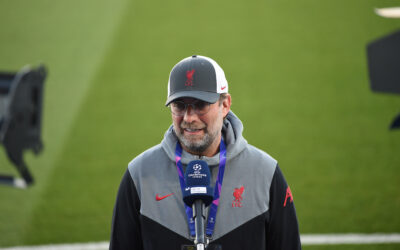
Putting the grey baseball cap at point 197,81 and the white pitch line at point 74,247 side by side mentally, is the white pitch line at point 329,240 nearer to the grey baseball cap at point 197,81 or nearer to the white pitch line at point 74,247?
the white pitch line at point 74,247

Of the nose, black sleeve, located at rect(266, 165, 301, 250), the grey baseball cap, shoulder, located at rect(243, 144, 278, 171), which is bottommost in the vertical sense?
black sleeve, located at rect(266, 165, 301, 250)

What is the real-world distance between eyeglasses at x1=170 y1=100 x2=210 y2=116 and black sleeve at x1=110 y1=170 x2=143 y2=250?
14.0 inches

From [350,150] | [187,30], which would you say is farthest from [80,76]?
[350,150]

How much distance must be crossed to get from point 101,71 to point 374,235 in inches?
228

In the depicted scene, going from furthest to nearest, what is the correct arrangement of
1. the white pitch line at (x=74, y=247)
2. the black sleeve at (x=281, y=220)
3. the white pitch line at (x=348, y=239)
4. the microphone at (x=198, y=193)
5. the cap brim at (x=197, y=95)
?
1. the white pitch line at (x=74, y=247)
2. the white pitch line at (x=348, y=239)
3. the black sleeve at (x=281, y=220)
4. the cap brim at (x=197, y=95)
5. the microphone at (x=198, y=193)

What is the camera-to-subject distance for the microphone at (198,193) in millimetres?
2041

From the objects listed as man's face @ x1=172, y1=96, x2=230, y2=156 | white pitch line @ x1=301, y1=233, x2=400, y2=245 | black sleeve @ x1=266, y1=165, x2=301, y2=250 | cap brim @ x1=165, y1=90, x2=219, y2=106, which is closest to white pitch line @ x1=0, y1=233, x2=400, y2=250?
white pitch line @ x1=301, y1=233, x2=400, y2=245

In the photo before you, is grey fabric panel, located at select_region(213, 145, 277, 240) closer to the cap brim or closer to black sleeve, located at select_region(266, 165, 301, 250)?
black sleeve, located at select_region(266, 165, 301, 250)

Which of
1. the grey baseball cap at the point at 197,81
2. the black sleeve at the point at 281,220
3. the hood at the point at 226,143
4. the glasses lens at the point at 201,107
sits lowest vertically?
the black sleeve at the point at 281,220

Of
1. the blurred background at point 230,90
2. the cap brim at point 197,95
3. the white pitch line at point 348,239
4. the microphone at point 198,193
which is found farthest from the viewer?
the blurred background at point 230,90

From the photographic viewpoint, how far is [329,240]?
539 centimetres

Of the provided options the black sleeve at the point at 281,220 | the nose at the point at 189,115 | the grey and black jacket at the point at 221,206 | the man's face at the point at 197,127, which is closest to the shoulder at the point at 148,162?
the grey and black jacket at the point at 221,206

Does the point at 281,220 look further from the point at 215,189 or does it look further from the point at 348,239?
the point at 348,239

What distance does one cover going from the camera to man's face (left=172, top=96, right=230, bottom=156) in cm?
223
